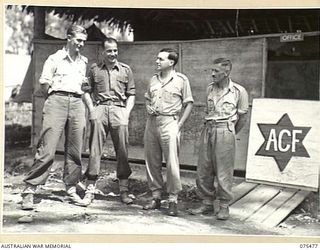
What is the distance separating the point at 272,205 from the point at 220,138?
42 cm

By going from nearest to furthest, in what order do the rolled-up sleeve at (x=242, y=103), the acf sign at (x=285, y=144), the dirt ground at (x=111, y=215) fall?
the dirt ground at (x=111, y=215) < the rolled-up sleeve at (x=242, y=103) < the acf sign at (x=285, y=144)

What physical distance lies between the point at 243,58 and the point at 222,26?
0.37m

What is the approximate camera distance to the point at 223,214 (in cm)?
194

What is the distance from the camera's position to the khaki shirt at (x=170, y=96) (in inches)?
75.2

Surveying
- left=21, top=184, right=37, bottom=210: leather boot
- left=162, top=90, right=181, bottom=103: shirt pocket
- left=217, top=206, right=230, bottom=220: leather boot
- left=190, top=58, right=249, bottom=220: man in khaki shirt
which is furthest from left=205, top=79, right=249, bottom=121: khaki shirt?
left=21, top=184, right=37, bottom=210: leather boot

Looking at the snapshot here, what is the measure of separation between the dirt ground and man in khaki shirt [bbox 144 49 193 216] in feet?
0.26

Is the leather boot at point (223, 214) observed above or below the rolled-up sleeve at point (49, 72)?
below

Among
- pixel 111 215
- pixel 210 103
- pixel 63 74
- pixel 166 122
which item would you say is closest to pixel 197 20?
pixel 210 103

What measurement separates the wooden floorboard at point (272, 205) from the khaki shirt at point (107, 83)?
2.40 feet

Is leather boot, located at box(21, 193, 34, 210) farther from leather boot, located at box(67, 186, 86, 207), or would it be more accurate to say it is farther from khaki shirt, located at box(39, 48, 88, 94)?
khaki shirt, located at box(39, 48, 88, 94)

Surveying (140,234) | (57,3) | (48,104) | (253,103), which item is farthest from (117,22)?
(140,234)

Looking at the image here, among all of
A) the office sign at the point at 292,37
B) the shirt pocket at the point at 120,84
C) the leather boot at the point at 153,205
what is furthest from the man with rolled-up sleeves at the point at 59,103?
the office sign at the point at 292,37

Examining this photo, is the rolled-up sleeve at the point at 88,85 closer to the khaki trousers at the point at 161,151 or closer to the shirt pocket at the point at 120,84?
the shirt pocket at the point at 120,84

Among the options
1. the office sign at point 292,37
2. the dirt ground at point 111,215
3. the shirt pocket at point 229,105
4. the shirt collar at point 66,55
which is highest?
the office sign at point 292,37
